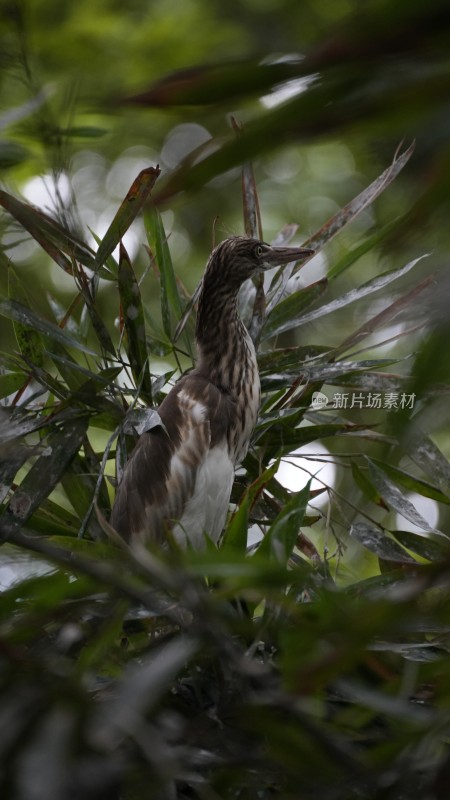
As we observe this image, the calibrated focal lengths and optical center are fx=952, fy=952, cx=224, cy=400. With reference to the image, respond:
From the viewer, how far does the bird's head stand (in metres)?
2.49

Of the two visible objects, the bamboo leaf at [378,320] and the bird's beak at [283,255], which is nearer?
the bamboo leaf at [378,320]

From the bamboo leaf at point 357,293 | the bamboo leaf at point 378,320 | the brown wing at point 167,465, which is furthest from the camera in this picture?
the brown wing at point 167,465

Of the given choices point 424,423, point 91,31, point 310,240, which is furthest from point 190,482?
point 91,31

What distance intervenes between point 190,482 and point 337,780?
139 centimetres

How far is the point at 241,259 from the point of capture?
99.7 inches

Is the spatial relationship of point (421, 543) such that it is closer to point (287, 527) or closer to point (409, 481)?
point (409, 481)

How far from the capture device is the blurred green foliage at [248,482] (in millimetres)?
549

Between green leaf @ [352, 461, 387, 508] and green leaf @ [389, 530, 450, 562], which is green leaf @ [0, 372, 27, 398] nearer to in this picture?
green leaf @ [352, 461, 387, 508]

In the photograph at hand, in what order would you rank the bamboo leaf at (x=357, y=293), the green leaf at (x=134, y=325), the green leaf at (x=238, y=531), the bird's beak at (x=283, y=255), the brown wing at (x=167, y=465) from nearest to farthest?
the green leaf at (x=238, y=531) → the green leaf at (x=134, y=325) → the bamboo leaf at (x=357, y=293) → the brown wing at (x=167, y=465) → the bird's beak at (x=283, y=255)

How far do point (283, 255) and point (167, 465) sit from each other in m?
0.63

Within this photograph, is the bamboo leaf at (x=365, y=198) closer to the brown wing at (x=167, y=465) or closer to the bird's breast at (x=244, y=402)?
the bird's breast at (x=244, y=402)

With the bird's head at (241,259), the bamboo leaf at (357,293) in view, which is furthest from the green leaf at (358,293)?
the bird's head at (241,259)

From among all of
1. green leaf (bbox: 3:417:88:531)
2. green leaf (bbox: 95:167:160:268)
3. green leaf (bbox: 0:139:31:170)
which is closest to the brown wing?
green leaf (bbox: 3:417:88:531)

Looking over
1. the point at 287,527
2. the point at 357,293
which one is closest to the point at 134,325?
the point at 357,293
